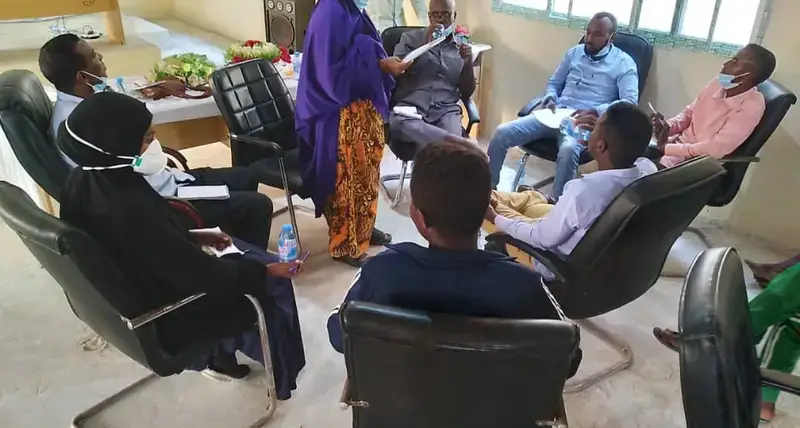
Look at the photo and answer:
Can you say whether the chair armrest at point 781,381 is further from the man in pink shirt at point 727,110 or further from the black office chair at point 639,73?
the black office chair at point 639,73

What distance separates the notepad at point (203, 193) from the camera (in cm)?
227

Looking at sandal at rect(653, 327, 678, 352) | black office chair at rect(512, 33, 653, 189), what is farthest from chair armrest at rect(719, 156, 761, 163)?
sandal at rect(653, 327, 678, 352)

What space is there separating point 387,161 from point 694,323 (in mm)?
3022

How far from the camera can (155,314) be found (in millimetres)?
1469

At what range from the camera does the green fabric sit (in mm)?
1714

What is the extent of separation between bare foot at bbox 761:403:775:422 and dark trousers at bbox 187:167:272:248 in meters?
1.86

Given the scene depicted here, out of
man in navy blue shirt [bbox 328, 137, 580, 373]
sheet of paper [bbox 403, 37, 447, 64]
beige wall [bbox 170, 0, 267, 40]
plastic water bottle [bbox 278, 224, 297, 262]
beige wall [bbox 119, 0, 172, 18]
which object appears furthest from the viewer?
beige wall [bbox 119, 0, 172, 18]

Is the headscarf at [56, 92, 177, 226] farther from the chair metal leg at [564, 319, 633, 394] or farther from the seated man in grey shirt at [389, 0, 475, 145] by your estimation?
the seated man in grey shirt at [389, 0, 475, 145]

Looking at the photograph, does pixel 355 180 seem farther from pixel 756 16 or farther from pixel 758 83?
pixel 756 16

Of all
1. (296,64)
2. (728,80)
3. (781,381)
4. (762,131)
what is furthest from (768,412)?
(296,64)

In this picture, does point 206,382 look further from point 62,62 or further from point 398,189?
point 398,189

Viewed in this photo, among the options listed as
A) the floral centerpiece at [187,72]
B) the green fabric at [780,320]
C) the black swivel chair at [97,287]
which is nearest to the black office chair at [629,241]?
the green fabric at [780,320]

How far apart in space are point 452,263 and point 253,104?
1825 mm

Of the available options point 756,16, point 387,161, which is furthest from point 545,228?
point 387,161
